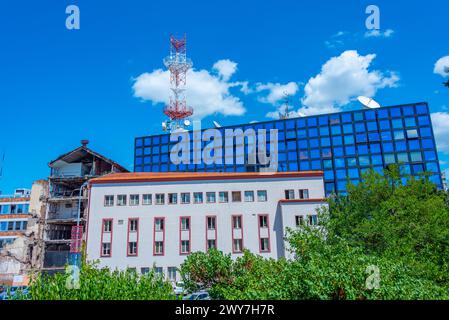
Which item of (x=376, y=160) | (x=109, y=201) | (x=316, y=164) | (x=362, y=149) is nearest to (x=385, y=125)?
(x=362, y=149)

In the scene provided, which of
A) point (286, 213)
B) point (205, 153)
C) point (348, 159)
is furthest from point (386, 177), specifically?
point (205, 153)

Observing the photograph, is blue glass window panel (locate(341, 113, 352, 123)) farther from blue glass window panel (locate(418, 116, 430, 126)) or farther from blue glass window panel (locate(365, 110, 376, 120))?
blue glass window panel (locate(418, 116, 430, 126))

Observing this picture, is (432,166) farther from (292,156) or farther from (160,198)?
(160,198)

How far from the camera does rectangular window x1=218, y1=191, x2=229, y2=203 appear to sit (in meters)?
51.4

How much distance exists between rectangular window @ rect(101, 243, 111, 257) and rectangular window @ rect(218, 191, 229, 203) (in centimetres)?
1661

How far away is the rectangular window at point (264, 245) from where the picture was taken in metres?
48.5

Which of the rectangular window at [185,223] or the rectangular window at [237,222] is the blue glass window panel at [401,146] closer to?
the rectangular window at [237,222]

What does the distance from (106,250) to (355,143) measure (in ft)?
227

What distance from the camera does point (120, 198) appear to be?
5206cm

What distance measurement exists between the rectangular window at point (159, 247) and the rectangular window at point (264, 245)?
13456 millimetres

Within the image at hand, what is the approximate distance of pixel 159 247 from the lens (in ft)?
163

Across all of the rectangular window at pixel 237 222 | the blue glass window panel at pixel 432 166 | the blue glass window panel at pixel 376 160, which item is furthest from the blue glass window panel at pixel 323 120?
the rectangular window at pixel 237 222

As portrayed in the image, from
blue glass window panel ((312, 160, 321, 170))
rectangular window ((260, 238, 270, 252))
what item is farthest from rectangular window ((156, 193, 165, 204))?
blue glass window panel ((312, 160, 321, 170))
